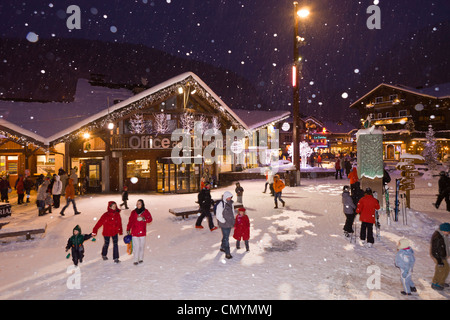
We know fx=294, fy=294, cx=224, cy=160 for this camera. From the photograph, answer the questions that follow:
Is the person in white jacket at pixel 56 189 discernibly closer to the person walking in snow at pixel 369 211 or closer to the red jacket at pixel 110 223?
the red jacket at pixel 110 223

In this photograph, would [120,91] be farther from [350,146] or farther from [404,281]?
[350,146]

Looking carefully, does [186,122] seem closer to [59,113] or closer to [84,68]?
[59,113]

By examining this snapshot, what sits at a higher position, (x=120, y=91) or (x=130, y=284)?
(x=120, y=91)

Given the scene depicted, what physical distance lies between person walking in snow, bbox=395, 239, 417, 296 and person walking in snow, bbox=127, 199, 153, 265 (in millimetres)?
5060

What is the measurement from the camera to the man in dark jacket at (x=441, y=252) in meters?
5.29

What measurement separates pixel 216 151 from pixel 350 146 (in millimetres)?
61087

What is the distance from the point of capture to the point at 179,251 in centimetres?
782

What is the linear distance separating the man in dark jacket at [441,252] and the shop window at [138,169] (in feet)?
57.7

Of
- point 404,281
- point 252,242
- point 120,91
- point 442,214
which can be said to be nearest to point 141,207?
point 252,242

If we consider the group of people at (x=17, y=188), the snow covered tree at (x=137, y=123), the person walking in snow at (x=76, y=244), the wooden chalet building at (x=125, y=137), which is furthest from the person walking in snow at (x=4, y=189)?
the person walking in snow at (x=76, y=244)

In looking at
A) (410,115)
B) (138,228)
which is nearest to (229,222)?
(138,228)
